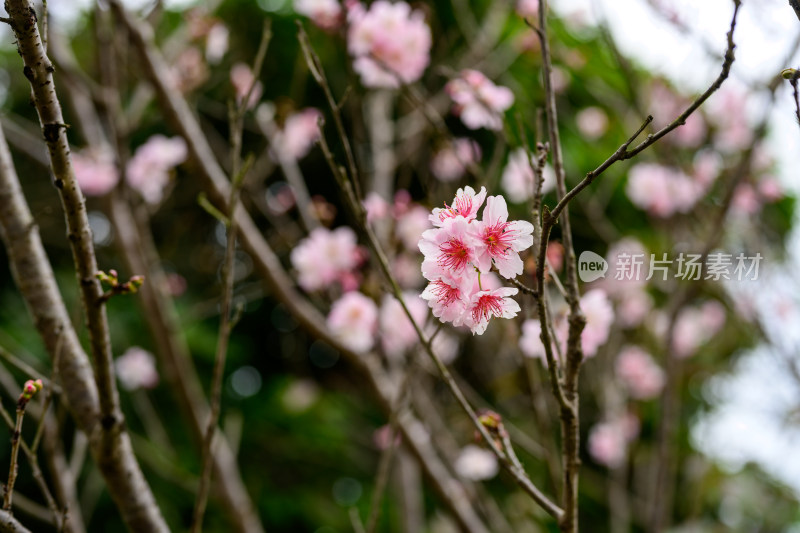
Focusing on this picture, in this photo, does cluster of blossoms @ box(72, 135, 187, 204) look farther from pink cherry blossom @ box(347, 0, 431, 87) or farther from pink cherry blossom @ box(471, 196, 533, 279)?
pink cherry blossom @ box(471, 196, 533, 279)

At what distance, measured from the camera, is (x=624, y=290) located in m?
2.76

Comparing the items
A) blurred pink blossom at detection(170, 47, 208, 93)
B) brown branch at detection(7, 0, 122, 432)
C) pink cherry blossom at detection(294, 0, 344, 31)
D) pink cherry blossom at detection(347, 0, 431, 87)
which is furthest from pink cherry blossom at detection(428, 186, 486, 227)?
blurred pink blossom at detection(170, 47, 208, 93)

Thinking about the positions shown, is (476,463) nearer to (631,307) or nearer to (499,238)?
(631,307)

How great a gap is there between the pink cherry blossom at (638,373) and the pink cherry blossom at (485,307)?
254 cm

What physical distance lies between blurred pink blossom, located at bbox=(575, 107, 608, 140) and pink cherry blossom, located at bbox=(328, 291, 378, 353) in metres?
1.65

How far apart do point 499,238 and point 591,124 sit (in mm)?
2607

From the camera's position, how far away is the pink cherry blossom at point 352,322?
192 centimetres

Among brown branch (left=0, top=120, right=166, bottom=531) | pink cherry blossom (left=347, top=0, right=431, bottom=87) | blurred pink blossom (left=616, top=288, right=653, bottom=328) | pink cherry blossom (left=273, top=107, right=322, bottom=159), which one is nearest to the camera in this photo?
brown branch (left=0, top=120, right=166, bottom=531)

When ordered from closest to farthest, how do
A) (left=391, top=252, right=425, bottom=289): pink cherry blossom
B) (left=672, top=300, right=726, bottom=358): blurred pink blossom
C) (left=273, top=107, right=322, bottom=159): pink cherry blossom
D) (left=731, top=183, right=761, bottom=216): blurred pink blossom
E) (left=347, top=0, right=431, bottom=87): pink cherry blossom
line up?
1. (left=347, top=0, right=431, bottom=87): pink cherry blossom
2. (left=391, top=252, right=425, bottom=289): pink cherry blossom
3. (left=731, top=183, right=761, bottom=216): blurred pink blossom
4. (left=273, top=107, right=322, bottom=159): pink cherry blossom
5. (left=672, top=300, right=726, bottom=358): blurred pink blossom

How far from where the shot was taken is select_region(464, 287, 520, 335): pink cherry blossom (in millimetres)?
678

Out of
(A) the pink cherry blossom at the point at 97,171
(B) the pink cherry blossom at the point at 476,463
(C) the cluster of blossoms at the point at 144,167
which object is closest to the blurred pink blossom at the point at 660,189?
(B) the pink cherry blossom at the point at 476,463

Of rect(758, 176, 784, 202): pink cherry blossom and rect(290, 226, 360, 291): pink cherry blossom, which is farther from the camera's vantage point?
rect(758, 176, 784, 202): pink cherry blossom

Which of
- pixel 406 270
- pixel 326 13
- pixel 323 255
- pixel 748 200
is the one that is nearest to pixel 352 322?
pixel 323 255

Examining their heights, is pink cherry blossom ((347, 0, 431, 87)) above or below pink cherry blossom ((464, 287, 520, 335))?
above
